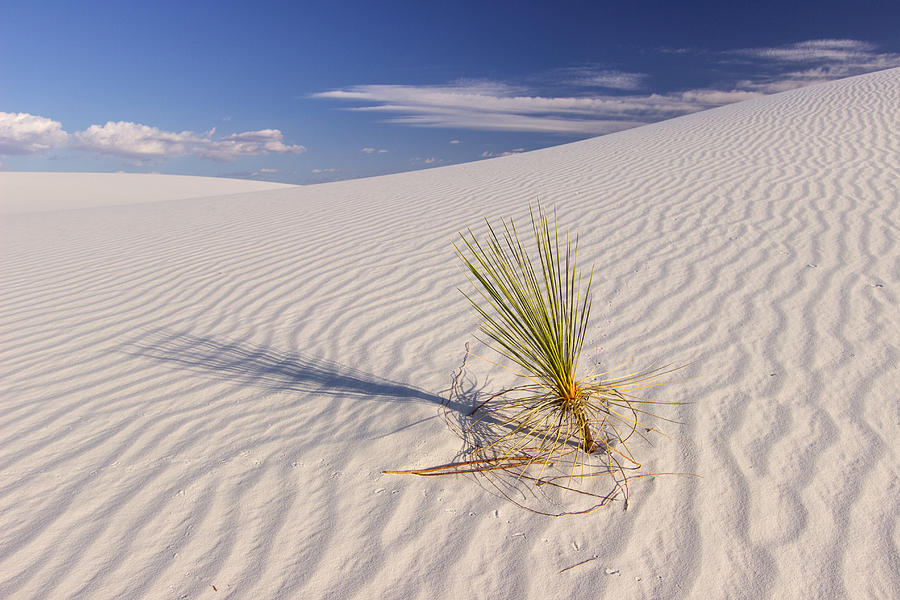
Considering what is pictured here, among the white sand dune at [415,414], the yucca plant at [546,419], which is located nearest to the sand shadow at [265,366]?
the white sand dune at [415,414]

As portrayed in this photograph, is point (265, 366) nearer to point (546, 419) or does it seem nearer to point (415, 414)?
point (415, 414)

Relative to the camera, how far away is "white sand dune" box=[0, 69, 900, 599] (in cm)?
186

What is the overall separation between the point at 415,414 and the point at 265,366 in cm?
125

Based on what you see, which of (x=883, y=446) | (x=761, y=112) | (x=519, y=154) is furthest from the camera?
(x=519, y=154)

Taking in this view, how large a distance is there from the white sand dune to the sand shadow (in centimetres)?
2

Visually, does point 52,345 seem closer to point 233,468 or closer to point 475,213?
point 233,468

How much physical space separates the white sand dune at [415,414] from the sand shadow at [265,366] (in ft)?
0.07

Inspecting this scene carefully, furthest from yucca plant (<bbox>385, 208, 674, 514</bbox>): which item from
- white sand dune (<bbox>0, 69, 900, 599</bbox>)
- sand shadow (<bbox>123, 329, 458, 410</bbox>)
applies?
sand shadow (<bbox>123, 329, 458, 410</bbox>)

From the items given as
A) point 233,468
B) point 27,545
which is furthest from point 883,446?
point 27,545

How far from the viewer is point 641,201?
6402 millimetres

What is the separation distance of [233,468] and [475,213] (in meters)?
5.23

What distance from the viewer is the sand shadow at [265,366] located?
120 inches

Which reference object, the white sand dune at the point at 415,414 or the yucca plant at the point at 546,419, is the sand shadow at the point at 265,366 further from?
the yucca plant at the point at 546,419

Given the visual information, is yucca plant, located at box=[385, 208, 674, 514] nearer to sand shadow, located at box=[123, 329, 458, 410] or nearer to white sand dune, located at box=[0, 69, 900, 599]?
white sand dune, located at box=[0, 69, 900, 599]
